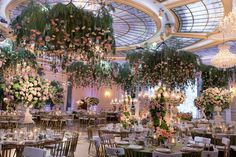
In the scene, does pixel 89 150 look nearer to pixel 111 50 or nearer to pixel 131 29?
pixel 111 50

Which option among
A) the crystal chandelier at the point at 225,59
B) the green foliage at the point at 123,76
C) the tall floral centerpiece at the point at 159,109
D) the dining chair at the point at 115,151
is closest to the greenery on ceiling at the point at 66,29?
the tall floral centerpiece at the point at 159,109

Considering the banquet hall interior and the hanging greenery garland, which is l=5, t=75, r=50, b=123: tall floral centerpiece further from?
the hanging greenery garland

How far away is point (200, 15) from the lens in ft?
39.7

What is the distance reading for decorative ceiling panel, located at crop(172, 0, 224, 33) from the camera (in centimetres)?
1074

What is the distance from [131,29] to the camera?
593 inches

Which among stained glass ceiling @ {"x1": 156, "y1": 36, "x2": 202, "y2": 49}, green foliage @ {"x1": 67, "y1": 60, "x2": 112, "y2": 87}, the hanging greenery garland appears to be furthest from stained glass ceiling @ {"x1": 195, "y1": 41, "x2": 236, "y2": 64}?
the hanging greenery garland

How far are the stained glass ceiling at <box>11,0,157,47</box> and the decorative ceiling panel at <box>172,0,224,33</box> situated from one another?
4.45ft

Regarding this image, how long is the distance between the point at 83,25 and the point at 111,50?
3.54 feet

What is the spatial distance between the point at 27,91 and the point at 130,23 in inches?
316

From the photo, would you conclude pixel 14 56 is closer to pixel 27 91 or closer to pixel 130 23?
pixel 130 23

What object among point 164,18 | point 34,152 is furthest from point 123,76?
point 34,152

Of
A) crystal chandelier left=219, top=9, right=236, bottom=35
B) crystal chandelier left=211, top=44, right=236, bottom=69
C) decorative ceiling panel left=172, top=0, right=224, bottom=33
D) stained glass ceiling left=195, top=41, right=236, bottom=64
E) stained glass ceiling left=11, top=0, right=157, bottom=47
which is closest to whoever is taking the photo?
crystal chandelier left=219, top=9, right=236, bottom=35

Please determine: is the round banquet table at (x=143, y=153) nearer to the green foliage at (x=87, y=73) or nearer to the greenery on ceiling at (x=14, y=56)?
the greenery on ceiling at (x=14, y=56)

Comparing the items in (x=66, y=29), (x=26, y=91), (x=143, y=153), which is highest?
(x=66, y=29)
